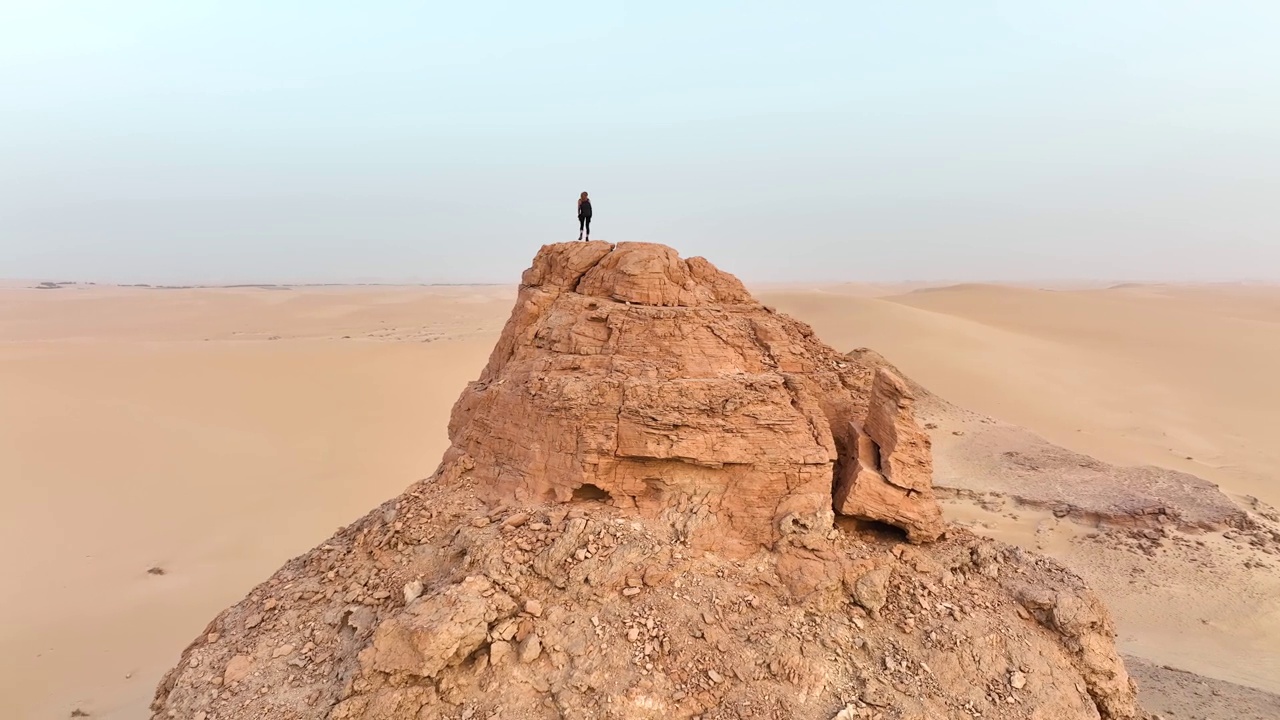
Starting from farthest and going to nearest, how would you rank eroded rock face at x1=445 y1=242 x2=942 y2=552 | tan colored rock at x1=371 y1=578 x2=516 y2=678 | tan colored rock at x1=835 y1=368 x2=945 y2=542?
1. tan colored rock at x1=835 y1=368 x2=945 y2=542
2. eroded rock face at x1=445 y1=242 x2=942 y2=552
3. tan colored rock at x1=371 y1=578 x2=516 y2=678

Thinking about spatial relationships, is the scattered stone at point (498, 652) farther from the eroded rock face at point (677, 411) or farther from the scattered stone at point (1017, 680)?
the scattered stone at point (1017, 680)

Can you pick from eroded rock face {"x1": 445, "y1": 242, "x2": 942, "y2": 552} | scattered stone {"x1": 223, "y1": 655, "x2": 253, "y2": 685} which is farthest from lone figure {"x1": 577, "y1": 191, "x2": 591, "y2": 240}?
scattered stone {"x1": 223, "y1": 655, "x2": 253, "y2": 685}

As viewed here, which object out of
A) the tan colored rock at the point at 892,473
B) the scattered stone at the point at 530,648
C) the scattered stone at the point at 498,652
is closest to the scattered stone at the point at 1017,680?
the tan colored rock at the point at 892,473

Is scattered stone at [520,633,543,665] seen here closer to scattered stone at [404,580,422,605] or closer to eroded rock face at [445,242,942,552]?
scattered stone at [404,580,422,605]

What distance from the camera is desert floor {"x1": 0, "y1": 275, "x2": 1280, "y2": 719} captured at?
11164 millimetres

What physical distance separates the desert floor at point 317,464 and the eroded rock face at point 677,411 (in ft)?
21.6

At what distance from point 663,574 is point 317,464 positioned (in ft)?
59.3

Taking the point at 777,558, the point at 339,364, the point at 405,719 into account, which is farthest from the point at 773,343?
the point at 339,364

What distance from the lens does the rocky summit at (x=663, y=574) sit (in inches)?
213

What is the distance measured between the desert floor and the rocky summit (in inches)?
210

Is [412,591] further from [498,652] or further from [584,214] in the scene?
[584,214]

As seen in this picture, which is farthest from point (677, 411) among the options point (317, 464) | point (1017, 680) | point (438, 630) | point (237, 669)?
point (317, 464)

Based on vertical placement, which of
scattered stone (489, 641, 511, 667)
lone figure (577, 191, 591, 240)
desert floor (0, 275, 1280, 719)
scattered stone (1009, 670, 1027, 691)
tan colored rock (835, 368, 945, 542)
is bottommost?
desert floor (0, 275, 1280, 719)

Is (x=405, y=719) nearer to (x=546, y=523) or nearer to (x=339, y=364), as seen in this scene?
(x=546, y=523)
